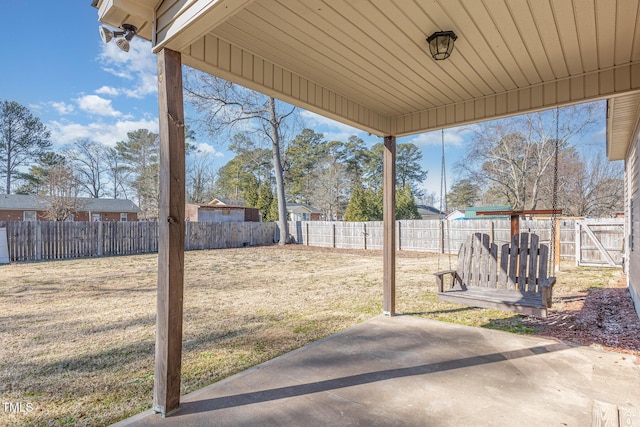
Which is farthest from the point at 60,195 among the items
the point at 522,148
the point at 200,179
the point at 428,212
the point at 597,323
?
the point at 428,212

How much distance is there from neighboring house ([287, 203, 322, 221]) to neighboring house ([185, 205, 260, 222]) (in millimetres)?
6764

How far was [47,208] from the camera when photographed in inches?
707

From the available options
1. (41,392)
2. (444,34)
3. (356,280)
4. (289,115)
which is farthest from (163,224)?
(289,115)

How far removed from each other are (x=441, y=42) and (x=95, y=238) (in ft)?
44.8

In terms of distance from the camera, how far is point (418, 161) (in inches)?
1331

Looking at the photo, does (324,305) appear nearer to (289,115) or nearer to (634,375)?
(634,375)

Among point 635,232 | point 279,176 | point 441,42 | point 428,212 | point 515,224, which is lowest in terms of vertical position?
point 635,232

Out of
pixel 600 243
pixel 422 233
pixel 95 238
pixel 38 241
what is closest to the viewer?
pixel 600 243

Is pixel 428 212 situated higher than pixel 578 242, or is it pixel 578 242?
pixel 428 212

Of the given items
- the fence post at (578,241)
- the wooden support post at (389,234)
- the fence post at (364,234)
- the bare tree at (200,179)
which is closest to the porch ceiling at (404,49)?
the wooden support post at (389,234)

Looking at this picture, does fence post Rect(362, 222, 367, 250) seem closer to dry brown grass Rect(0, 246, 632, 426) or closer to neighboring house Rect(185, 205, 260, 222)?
dry brown grass Rect(0, 246, 632, 426)

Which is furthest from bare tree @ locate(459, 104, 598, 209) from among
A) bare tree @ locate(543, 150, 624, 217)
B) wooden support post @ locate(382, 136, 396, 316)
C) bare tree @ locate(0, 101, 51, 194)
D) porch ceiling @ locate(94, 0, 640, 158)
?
bare tree @ locate(0, 101, 51, 194)

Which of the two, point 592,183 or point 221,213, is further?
→ point 221,213

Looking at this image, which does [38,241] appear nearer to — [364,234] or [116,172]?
[364,234]
